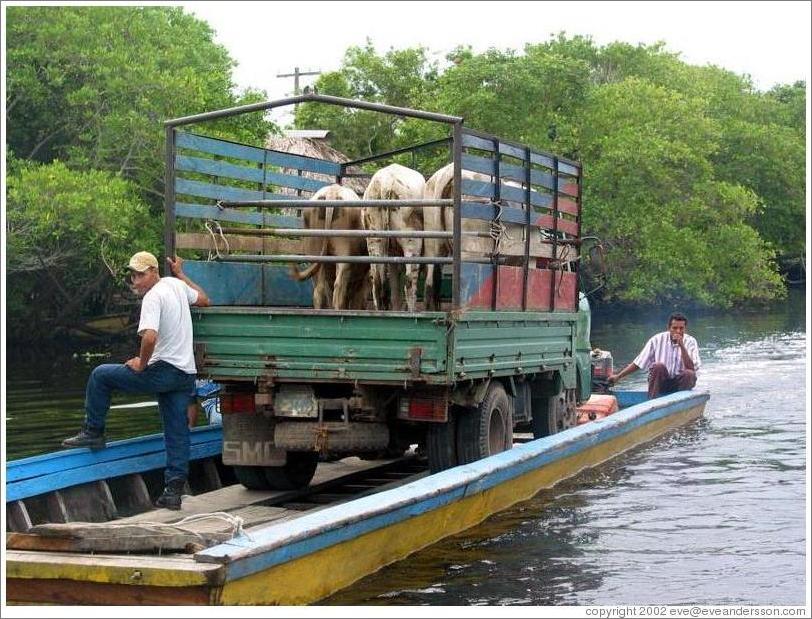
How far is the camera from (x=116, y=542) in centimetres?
720

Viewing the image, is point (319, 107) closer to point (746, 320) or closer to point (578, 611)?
point (746, 320)

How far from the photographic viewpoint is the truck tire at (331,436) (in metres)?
9.69

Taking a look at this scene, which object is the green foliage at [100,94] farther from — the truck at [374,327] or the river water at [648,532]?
the truck at [374,327]

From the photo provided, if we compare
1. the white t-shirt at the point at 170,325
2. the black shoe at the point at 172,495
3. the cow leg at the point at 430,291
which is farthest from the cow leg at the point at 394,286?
the black shoe at the point at 172,495

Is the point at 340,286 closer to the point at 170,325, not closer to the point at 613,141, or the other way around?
the point at 170,325

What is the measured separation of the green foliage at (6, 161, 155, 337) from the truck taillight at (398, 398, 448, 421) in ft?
64.5

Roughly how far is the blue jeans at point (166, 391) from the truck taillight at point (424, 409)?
58.8 inches

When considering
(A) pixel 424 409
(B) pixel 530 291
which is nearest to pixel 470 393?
(A) pixel 424 409

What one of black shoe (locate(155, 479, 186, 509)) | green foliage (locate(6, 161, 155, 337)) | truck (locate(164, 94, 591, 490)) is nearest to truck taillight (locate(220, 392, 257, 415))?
truck (locate(164, 94, 591, 490))

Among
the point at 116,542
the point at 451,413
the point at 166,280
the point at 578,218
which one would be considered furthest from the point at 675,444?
the point at 116,542

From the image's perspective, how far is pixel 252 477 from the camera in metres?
10.5

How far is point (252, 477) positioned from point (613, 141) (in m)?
34.2

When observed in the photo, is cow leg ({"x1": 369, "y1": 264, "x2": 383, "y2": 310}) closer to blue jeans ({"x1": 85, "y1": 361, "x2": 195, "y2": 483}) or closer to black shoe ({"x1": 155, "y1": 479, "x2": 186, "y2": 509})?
blue jeans ({"x1": 85, "y1": 361, "x2": 195, "y2": 483})

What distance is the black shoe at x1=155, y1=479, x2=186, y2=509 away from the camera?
9.42m
